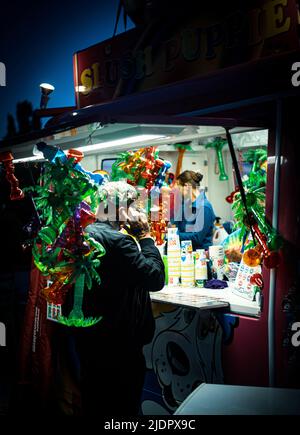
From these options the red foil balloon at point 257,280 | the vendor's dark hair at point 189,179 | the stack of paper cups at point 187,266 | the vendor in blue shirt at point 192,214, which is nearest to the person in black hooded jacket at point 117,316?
the red foil balloon at point 257,280

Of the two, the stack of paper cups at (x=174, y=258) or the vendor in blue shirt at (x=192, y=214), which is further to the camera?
the vendor in blue shirt at (x=192, y=214)

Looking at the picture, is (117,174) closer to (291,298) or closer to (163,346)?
(163,346)

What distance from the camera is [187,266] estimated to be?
15.9ft

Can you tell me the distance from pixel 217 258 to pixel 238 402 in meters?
2.40

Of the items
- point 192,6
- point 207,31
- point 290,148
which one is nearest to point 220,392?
point 290,148

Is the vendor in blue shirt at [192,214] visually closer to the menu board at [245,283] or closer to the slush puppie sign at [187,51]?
the menu board at [245,283]

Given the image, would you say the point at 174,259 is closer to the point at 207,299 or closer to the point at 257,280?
the point at 207,299

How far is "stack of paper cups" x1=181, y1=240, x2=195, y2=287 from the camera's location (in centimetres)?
484

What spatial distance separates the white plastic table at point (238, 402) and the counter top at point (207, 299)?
1177 mm

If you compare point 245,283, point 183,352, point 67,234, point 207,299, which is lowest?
point 183,352

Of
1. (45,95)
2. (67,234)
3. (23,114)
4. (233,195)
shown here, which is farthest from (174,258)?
(23,114)

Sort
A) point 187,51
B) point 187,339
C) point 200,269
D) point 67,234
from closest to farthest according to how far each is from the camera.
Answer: point 67,234 → point 187,51 → point 187,339 → point 200,269

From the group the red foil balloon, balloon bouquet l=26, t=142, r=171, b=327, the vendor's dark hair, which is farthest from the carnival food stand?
the vendor's dark hair

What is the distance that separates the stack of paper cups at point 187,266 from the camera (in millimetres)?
4840
